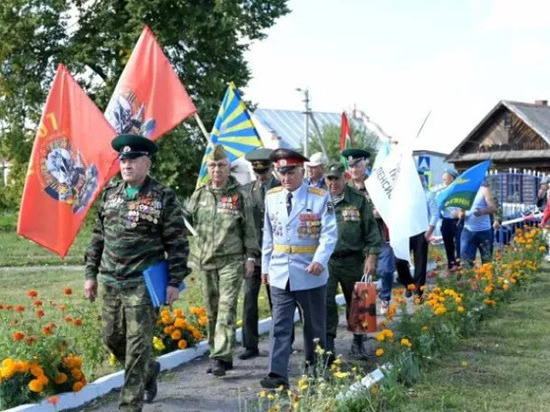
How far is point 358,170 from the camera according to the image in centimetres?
872

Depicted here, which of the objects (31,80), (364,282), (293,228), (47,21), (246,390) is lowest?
(246,390)

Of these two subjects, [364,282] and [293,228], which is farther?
[364,282]

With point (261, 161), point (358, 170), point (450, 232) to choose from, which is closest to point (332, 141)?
point (450, 232)

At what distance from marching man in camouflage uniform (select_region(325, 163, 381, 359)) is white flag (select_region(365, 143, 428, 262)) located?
556mm

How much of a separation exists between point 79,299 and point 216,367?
5.54m

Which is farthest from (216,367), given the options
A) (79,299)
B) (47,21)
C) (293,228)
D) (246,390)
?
(47,21)

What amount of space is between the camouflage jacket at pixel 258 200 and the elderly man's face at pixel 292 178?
1.15 metres

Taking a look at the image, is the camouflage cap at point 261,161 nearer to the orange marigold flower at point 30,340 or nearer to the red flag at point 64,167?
the red flag at point 64,167

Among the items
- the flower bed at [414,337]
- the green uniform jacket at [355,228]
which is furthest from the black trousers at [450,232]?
the green uniform jacket at [355,228]

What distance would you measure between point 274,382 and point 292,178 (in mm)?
1515

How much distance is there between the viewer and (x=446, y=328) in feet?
25.3

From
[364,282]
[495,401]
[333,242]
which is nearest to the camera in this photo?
[495,401]

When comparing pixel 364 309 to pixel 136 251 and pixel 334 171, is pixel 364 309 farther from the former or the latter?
pixel 136 251

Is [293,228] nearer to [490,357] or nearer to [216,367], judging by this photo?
[216,367]
